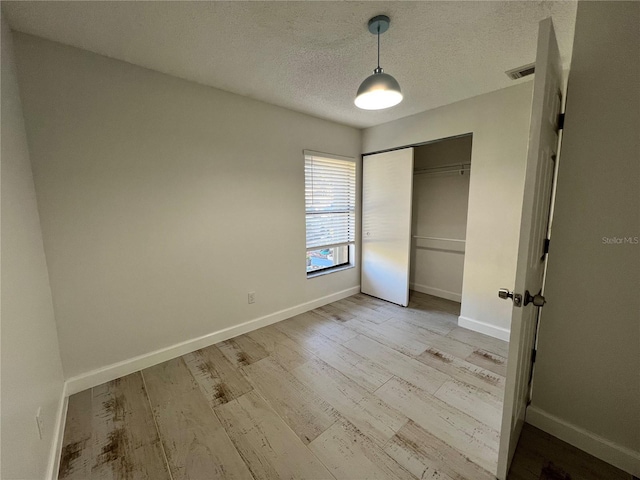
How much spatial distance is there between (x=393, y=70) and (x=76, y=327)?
3067 millimetres

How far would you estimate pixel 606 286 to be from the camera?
1334 millimetres

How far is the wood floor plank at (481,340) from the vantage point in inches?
96.1

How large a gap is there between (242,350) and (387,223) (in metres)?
2.31

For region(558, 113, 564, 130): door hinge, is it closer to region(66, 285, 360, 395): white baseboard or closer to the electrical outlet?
region(66, 285, 360, 395): white baseboard

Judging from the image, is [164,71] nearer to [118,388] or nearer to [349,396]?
[118,388]

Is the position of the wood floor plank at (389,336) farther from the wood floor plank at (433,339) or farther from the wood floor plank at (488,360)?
the wood floor plank at (488,360)

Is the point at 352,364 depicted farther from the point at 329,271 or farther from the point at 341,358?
the point at 329,271

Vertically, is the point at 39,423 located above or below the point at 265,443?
above

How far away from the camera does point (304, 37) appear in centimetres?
165

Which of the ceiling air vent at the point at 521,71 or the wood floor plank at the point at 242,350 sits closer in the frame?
the ceiling air vent at the point at 521,71

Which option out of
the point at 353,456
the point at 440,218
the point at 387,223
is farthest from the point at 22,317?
the point at 440,218

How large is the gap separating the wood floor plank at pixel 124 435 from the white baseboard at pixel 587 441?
7.03 feet

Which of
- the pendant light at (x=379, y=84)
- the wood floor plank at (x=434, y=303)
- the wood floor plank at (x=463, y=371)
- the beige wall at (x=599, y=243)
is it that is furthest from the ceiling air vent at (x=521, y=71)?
the wood floor plank at (x=434, y=303)

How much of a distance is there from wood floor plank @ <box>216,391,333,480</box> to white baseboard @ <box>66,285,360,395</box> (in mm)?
845
